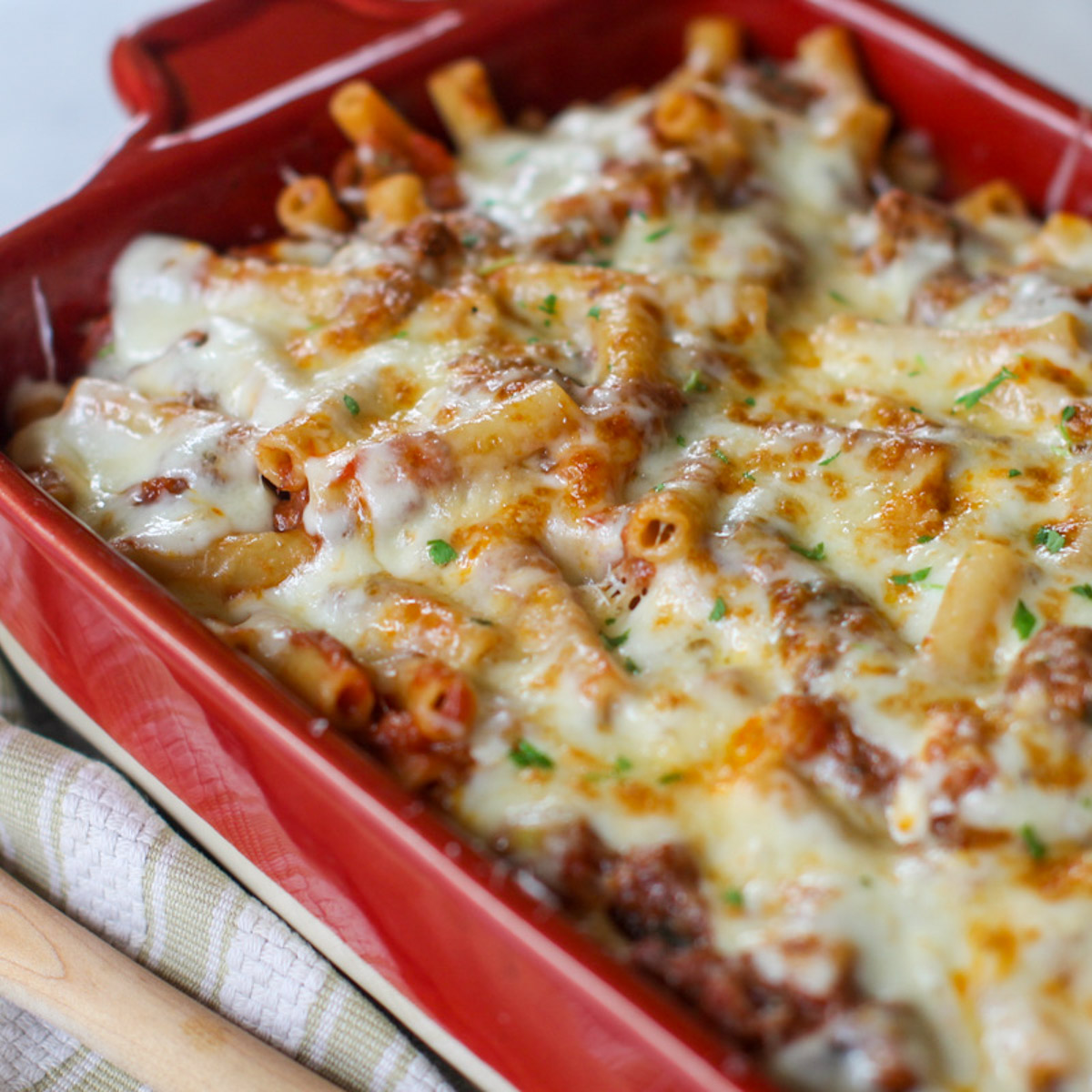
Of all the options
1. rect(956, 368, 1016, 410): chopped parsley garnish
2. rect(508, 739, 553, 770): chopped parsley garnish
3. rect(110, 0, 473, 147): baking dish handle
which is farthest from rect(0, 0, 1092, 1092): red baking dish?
rect(956, 368, 1016, 410): chopped parsley garnish

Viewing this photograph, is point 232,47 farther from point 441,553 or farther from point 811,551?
point 811,551

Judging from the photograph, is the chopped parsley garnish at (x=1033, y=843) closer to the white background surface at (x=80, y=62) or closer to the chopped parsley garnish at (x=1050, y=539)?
the chopped parsley garnish at (x=1050, y=539)

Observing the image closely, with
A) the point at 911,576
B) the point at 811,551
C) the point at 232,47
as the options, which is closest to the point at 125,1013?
the point at 811,551

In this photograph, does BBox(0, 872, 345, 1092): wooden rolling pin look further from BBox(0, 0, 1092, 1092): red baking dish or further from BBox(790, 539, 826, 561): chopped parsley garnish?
BBox(790, 539, 826, 561): chopped parsley garnish

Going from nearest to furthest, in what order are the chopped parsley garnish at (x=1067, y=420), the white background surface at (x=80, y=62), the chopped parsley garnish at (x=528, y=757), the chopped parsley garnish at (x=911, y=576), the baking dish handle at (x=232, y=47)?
the chopped parsley garnish at (x=528, y=757)
the chopped parsley garnish at (x=911, y=576)
the chopped parsley garnish at (x=1067, y=420)
the baking dish handle at (x=232, y=47)
the white background surface at (x=80, y=62)

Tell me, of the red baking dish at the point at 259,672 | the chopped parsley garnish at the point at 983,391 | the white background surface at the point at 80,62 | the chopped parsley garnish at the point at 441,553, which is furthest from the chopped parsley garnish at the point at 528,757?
the white background surface at the point at 80,62

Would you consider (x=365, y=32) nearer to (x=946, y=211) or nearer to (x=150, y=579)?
(x=946, y=211)
